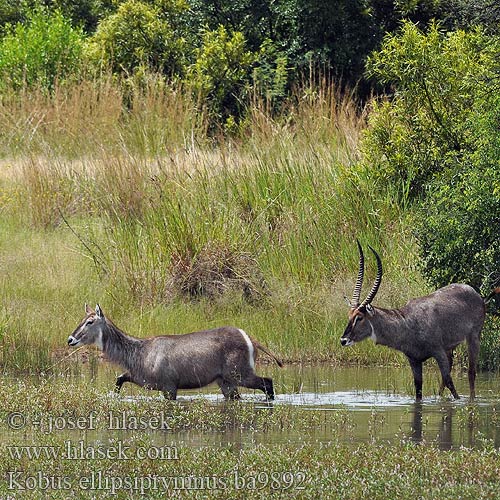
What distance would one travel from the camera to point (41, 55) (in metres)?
23.7

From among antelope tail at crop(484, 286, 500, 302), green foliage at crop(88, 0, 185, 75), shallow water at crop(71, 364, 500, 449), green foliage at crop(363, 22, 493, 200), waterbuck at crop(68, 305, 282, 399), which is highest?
green foliage at crop(88, 0, 185, 75)

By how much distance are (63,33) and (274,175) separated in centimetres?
1115

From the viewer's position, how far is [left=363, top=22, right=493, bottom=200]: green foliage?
13.2 metres

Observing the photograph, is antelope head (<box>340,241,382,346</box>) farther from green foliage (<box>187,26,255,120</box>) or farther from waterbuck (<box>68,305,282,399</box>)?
green foliage (<box>187,26,255,120</box>)

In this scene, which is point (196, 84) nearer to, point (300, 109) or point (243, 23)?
point (243, 23)

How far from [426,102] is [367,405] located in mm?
4613

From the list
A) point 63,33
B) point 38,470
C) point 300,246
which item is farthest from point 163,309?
point 63,33

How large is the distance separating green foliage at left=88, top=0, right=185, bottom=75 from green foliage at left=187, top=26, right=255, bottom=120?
0.62 metres

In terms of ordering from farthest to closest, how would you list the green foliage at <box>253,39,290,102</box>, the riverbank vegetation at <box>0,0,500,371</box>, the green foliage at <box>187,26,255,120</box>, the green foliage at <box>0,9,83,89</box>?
1. the green foliage at <box>0,9,83,89</box>
2. the green foliage at <box>187,26,255,120</box>
3. the green foliage at <box>253,39,290,102</box>
4. the riverbank vegetation at <box>0,0,500,371</box>

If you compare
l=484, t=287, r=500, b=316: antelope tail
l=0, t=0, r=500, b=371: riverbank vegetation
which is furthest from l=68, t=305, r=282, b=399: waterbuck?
l=484, t=287, r=500, b=316: antelope tail

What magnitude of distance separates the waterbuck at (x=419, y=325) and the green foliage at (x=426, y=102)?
7.54 feet

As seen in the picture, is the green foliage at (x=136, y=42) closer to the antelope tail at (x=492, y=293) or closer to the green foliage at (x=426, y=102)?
the green foliage at (x=426, y=102)

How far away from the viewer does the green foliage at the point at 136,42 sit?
22.3 metres

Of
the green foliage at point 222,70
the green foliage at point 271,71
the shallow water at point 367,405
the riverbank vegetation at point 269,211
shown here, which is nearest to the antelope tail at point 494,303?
the riverbank vegetation at point 269,211
